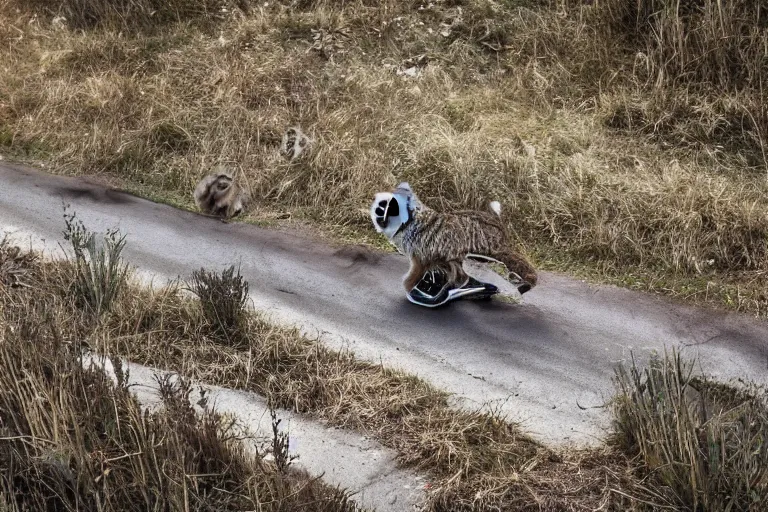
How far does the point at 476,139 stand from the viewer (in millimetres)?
6777

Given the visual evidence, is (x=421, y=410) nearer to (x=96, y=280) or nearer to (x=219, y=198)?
(x=96, y=280)

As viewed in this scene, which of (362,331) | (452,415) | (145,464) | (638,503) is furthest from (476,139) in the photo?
(145,464)

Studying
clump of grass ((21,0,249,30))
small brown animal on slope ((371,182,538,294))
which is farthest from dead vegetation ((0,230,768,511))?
clump of grass ((21,0,249,30))

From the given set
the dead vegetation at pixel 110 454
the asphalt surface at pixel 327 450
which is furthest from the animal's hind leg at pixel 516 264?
the dead vegetation at pixel 110 454

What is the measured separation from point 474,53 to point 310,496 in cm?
551

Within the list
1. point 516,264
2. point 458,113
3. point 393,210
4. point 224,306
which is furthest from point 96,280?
point 458,113

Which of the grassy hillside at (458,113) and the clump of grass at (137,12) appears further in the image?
the clump of grass at (137,12)

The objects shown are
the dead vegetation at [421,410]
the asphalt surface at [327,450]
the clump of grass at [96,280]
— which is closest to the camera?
the dead vegetation at [421,410]

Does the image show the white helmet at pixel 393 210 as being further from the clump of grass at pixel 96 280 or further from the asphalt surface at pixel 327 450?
the clump of grass at pixel 96 280

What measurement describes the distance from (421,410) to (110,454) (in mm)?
1674

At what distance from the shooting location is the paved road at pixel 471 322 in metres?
4.83

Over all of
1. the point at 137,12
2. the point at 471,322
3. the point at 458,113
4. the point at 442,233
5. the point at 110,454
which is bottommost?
the point at 471,322

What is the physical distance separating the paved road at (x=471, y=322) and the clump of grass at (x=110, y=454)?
1.45 m

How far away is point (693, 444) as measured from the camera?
3.56 metres
